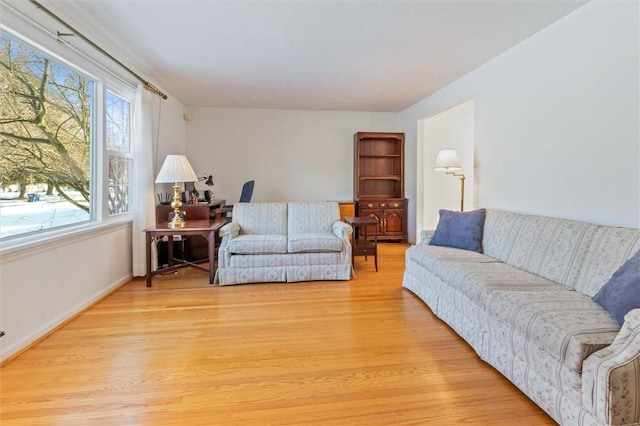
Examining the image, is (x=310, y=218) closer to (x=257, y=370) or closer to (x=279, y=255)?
(x=279, y=255)

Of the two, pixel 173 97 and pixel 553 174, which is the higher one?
pixel 173 97

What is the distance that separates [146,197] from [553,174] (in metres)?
4.10

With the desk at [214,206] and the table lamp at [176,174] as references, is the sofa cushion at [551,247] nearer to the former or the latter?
the table lamp at [176,174]

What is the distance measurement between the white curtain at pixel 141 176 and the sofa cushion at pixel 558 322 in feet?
11.5

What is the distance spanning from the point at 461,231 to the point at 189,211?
3228mm

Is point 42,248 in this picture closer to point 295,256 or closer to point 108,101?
point 108,101

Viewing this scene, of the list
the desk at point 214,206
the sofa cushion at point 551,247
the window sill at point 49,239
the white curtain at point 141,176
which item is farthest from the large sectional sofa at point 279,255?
the sofa cushion at point 551,247

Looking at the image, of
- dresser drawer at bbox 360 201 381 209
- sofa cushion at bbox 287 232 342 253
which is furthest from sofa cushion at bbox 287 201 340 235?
dresser drawer at bbox 360 201 381 209

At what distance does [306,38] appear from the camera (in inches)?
111

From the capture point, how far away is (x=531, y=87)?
2863 mm

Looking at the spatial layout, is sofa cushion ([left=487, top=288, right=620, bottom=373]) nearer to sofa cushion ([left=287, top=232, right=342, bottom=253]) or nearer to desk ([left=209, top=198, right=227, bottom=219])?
sofa cushion ([left=287, top=232, right=342, bottom=253])

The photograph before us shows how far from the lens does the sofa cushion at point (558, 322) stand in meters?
1.33

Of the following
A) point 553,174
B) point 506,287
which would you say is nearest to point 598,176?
point 553,174

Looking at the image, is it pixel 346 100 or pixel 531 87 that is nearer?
pixel 531 87
